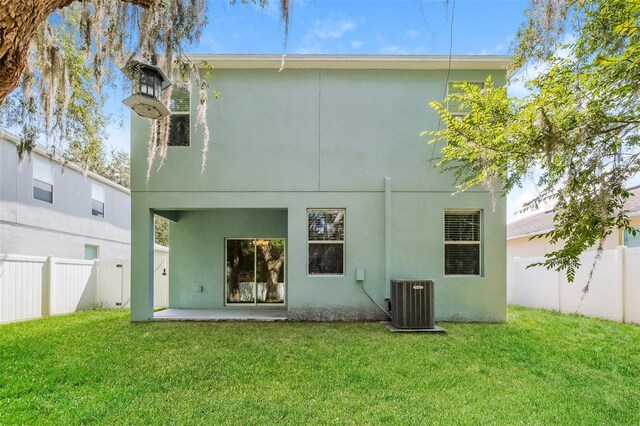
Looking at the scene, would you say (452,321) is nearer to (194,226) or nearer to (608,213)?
(608,213)

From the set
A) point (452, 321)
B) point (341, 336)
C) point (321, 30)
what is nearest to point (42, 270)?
point (341, 336)

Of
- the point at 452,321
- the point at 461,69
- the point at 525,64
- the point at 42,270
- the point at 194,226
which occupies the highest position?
the point at 461,69

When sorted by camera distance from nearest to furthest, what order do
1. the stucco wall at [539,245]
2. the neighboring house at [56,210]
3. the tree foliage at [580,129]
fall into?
the tree foliage at [580,129]
the neighboring house at [56,210]
the stucco wall at [539,245]

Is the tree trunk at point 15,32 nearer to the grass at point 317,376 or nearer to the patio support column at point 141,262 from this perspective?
the grass at point 317,376

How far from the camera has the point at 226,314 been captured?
8.65 metres

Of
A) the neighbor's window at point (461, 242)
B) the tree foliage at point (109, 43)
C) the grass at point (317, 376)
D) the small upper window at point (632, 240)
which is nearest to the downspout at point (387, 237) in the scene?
the grass at point (317, 376)

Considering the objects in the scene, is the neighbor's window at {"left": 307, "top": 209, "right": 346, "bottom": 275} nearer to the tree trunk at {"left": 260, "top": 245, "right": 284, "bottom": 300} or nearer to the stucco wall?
the tree trunk at {"left": 260, "top": 245, "right": 284, "bottom": 300}

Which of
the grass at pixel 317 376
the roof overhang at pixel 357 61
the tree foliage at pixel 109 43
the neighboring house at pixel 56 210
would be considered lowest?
the grass at pixel 317 376

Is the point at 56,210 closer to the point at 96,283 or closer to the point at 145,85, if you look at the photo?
the point at 96,283

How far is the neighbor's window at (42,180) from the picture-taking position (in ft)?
34.4

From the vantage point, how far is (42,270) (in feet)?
29.7

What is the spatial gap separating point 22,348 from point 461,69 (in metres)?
9.72

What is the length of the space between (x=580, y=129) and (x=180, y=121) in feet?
24.4

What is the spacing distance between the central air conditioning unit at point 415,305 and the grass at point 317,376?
0.43 meters
